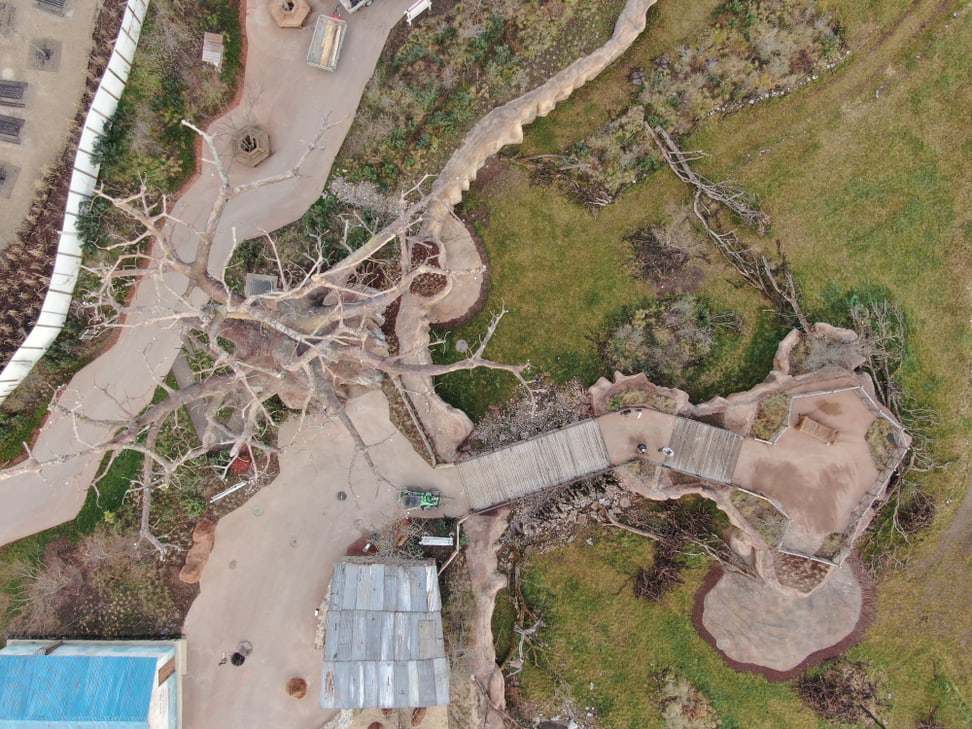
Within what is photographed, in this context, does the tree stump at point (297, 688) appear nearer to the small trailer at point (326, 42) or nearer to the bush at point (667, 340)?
the bush at point (667, 340)

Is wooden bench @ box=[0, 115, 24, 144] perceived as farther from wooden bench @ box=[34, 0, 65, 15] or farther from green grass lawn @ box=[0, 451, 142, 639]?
green grass lawn @ box=[0, 451, 142, 639]

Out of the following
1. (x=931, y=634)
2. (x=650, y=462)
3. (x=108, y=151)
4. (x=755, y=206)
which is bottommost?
(x=931, y=634)

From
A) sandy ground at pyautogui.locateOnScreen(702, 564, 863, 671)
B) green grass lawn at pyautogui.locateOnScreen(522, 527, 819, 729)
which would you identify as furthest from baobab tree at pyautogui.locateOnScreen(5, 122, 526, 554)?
sandy ground at pyautogui.locateOnScreen(702, 564, 863, 671)

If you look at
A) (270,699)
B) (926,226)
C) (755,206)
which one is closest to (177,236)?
(270,699)

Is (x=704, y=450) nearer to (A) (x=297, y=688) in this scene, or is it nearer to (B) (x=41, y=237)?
(A) (x=297, y=688)

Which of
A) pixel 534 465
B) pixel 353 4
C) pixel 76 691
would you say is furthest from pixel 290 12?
pixel 76 691

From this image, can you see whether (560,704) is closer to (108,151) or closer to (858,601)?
(858,601)
